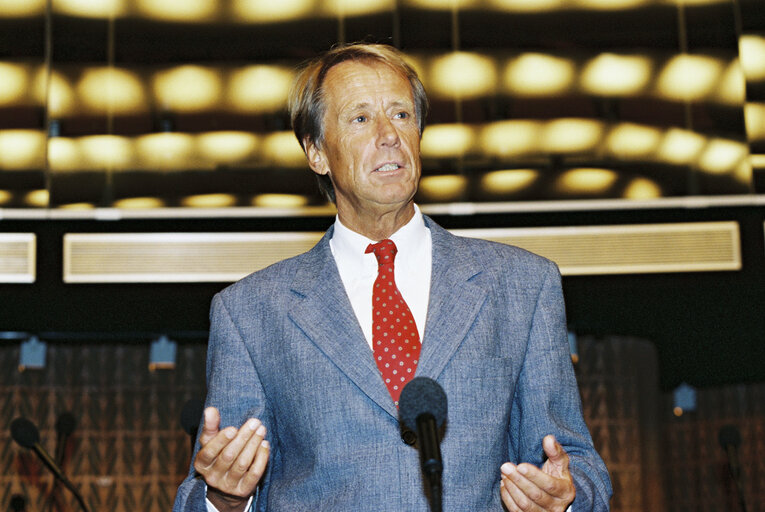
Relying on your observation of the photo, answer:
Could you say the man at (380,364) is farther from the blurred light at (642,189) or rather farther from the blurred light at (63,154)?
the blurred light at (63,154)

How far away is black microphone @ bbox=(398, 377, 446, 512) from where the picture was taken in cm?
121

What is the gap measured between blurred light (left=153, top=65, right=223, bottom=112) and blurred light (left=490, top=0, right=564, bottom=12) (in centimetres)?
192

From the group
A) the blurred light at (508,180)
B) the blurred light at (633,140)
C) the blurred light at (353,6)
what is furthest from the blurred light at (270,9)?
the blurred light at (633,140)

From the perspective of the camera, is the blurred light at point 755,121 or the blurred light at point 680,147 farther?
the blurred light at point 755,121

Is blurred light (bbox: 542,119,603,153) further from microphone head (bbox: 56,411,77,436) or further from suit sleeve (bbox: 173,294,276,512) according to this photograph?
suit sleeve (bbox: 173,294,276,512)

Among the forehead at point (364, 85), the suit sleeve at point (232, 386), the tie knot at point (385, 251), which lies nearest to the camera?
the suit sleeve at point (232, 386)

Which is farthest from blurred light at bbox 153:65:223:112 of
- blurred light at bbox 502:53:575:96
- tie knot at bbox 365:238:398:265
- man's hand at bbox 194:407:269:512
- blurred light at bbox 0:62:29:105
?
man's hand at bbox 194:407:269:512

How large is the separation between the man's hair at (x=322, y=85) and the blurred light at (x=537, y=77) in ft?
12.4

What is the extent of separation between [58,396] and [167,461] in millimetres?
863

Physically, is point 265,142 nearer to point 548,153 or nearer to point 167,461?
point 548,153

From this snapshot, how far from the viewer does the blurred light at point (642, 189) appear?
5688mm

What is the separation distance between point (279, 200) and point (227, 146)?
52 cm

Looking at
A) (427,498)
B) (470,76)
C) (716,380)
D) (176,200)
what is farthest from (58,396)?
(427,498)

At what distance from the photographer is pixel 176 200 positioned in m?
5.77
